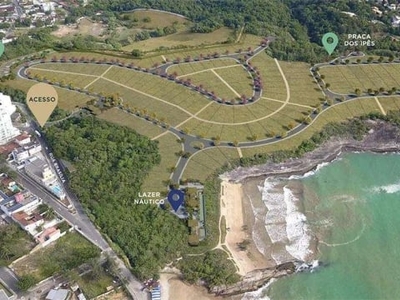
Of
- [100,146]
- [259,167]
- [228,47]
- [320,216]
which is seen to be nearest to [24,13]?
[228,47]

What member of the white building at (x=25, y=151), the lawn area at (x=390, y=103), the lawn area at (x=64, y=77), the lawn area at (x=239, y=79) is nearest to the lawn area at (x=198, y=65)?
the lawn area at (x=239, y=79)

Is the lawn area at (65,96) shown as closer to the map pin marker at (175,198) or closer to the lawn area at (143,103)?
the lawn area at (143,103)

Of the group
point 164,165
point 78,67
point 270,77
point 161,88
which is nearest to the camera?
point 164,165

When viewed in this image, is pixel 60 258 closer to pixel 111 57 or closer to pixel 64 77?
pixel 64 77

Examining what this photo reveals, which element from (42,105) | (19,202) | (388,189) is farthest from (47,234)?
(388,189)

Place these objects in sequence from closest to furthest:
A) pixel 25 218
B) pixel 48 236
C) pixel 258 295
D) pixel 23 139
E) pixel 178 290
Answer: pixel 178 290 → pixel 258 295 → pixel 48 236 → pixel 25 218 → pixel 23 139

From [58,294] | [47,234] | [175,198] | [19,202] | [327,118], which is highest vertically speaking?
[327,118]
